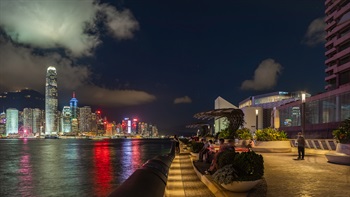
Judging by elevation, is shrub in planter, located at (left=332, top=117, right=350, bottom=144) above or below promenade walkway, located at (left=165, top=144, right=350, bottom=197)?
above

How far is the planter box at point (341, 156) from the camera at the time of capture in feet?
68.9

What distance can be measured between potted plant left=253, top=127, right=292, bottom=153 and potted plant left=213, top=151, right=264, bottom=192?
23.7 metres

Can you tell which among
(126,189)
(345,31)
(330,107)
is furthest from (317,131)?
(126,189)

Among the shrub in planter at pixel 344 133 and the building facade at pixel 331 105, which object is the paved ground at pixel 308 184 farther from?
the building facade at pixel 331 105

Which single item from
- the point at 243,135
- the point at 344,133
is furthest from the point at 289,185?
the point at 243,135

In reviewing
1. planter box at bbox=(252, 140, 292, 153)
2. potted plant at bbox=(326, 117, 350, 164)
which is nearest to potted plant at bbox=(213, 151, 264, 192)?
potted plant at bbox=(326, 117, 350, 164)

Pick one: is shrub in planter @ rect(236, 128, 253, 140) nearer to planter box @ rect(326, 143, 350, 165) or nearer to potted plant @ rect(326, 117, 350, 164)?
potted plant @ rect(326, 117, 350, 164)

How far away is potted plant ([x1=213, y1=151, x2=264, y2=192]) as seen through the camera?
1148 centimetres

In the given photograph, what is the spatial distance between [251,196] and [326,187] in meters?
3.45

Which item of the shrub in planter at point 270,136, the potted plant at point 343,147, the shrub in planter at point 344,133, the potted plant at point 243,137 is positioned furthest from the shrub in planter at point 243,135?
the shrub in planter at point 344,133

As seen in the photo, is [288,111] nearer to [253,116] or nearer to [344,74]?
[344,74]

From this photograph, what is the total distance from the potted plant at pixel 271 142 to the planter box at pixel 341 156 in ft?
38.3

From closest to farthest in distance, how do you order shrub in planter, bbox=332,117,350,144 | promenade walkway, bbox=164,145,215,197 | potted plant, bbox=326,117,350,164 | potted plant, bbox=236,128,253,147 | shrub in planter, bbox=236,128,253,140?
1. promenade walkway, bbox=164,145,215,197
2. potted plant, bbox=326,117,350,164
3. shrub in planter, bbox=332,117,350,144
4. potted plant, bbox=236,128,253,147
5. shrub in planter, bbox=236,128,253,140

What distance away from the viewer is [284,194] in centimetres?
1146
